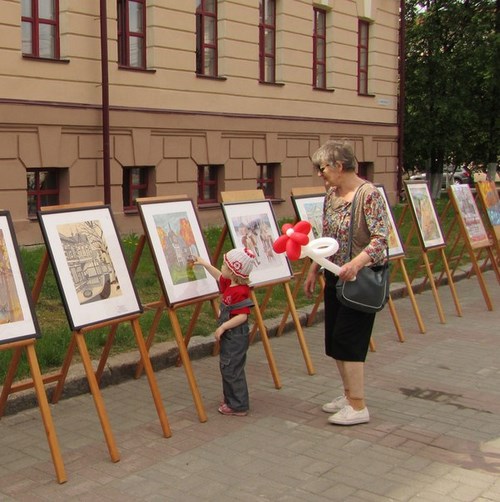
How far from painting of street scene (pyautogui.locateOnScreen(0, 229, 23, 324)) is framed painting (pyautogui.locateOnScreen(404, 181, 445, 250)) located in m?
5.25

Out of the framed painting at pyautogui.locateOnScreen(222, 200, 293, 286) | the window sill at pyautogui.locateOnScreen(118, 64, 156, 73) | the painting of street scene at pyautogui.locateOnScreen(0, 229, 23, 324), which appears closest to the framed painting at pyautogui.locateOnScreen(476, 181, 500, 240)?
the framed painting at pyautogui.locateOnScreen(222, 200, 293, 286)

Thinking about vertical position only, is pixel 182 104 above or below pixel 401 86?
below

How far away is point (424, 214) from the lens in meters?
8.90

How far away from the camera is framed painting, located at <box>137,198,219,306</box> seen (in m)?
5.46

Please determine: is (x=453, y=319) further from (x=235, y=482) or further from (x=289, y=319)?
(x=235, y=482)

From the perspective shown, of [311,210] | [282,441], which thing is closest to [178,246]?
[282,441]

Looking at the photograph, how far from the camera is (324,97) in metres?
18.9

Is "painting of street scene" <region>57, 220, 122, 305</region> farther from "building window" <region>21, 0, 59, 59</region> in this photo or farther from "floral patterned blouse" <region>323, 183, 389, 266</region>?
"building window" <region>21, 0, 59, 59</region>

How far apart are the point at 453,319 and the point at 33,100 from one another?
7.46m

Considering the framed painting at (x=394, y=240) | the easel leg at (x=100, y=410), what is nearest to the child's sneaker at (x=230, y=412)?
the easel leg at (x=100, y=410)

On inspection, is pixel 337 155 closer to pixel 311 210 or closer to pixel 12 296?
pixel 12 296

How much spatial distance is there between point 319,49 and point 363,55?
2.18 metres

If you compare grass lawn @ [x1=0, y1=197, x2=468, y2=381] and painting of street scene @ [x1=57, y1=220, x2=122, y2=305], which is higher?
painting of street scene @ [x1=57, y1=220, x2=122, y2=305]

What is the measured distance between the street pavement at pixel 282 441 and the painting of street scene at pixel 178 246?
91cm
